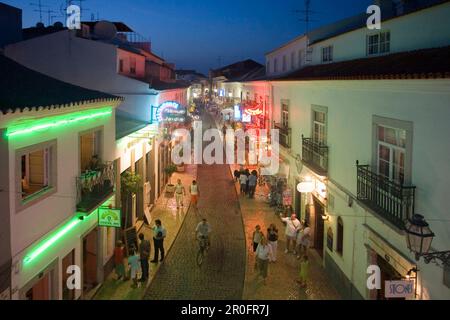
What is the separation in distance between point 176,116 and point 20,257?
16.5 metres

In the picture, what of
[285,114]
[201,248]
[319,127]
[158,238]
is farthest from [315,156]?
[158,238]

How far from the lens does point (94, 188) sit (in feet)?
45.1

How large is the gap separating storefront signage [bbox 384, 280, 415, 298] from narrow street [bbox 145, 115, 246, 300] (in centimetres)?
544

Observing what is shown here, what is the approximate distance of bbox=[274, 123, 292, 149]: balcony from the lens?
73.4 feet

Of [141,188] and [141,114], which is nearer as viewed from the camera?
[141,188]

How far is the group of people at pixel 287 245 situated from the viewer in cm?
1523

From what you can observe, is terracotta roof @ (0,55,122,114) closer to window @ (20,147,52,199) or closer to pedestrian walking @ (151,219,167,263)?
window @ (20,147,52,199)

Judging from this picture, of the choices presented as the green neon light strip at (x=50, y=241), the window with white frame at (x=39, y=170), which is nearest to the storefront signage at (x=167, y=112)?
the green neon light strip at (x=50, y=241)

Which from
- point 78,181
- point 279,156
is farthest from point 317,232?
point 78,181

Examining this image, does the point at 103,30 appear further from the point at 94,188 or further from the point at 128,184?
the point at 94,188

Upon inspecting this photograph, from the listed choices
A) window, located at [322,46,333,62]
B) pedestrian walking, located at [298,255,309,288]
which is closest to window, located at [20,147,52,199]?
pedestrian walking, located at [298,255,309,288]

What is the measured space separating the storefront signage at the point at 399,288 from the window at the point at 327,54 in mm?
14531
